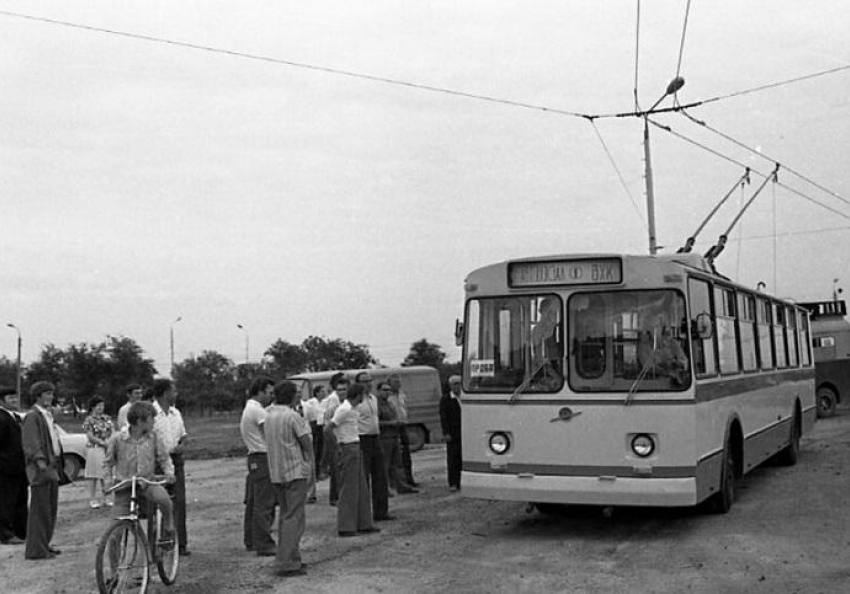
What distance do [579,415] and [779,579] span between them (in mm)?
2760

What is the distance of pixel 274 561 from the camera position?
10086 mm

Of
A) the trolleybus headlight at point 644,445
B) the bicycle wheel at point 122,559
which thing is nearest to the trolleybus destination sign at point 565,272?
the trolleybus headlight at point 644,445

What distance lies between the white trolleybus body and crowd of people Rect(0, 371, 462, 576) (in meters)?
1.55

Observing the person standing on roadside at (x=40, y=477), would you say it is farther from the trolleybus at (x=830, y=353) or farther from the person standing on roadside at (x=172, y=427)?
the trolleybus at (x=830, y=353)

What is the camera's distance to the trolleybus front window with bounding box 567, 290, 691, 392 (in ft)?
35.5

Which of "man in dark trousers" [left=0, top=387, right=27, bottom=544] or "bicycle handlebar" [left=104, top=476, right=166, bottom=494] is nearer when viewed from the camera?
"bicycle handlebar" [left=104, top=476, right=166, bottom=494]

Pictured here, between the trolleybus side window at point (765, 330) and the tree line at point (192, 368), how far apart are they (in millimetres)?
53286

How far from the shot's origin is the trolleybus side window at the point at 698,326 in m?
11.0

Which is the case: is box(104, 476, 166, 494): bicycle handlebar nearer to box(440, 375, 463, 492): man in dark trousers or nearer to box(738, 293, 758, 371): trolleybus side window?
box(440, 375, 463, 492): man in dark trousers

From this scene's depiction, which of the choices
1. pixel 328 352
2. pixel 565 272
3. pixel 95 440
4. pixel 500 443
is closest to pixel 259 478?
pixel 500 443

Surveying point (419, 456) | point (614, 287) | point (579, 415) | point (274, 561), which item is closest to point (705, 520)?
point (579, 415)

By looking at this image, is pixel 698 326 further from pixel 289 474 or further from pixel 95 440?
pixel 95 440

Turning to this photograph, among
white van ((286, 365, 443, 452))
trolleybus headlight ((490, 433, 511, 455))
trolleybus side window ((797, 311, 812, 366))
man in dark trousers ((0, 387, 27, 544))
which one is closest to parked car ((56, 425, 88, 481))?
white van ((286, 365, 443, 452))

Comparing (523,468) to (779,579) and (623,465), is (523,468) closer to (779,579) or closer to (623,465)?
(623,465)
